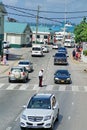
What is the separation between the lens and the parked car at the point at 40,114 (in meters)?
22.2

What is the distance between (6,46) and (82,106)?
2540 inches

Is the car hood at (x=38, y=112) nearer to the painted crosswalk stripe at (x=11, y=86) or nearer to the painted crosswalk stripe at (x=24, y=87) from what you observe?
the painted crosswalk stripe at (x=11, y=86)

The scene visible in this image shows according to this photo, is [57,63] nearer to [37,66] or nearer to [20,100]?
[37,66]

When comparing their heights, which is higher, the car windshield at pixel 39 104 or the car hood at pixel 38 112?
the car windshield at pixel 39 104

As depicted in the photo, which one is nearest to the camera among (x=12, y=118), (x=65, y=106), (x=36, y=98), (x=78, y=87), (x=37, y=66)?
(x=36, y=98)

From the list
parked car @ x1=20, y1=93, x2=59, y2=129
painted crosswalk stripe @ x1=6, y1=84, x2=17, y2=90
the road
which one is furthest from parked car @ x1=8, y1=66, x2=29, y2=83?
parked car @ x1=20, y1=93, x2=59, y2=129

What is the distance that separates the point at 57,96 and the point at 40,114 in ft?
48.4

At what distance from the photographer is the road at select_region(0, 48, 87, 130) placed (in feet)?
82.2

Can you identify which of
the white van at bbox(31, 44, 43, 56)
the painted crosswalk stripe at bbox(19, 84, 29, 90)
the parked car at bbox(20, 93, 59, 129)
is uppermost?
the parked car at bbox(20, 93, 59, 129)

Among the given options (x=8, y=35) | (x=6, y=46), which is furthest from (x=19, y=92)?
(x=8, y=35)

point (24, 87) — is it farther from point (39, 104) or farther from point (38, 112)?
point (38, 112)

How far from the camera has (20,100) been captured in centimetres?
3416

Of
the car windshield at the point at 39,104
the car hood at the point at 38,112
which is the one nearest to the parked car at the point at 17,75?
the car windshield at the point at 39,104

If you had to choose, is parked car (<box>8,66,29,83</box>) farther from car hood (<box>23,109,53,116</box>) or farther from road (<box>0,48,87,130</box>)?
car hood (<box>23,109,53,116</box>)
